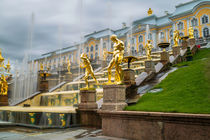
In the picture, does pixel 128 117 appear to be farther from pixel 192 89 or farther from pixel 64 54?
pixel 64 54

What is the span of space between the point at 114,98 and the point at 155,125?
6.72 ft

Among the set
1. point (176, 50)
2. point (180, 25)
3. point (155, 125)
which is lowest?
point (155, 125)

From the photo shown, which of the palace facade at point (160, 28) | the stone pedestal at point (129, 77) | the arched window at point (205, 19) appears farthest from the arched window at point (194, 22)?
the stone pedestal at point (129, 77)

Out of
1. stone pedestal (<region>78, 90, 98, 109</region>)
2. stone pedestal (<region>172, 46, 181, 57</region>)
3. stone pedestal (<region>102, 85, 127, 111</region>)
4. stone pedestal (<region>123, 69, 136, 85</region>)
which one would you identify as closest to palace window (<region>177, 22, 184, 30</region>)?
stone pedestal (<region>172, 46, 181, 57</region>)

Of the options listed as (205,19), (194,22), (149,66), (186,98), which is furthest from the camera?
(194,22)

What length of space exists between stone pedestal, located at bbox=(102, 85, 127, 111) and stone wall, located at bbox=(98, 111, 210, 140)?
0.26m

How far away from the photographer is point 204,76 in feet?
23.5

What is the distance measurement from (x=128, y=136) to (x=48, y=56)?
79.8 m

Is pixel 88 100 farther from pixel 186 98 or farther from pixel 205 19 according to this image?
pixel 205 19

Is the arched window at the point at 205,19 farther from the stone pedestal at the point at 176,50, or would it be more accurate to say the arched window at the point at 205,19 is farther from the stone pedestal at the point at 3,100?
the stone pedestal at the point at 3,100

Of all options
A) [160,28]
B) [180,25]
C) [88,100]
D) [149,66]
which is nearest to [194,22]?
[180,25]

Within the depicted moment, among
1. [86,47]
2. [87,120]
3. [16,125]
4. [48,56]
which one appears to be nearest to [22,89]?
[16,125]

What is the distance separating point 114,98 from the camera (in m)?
6.83

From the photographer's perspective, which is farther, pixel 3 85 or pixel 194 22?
pixel 194 22
